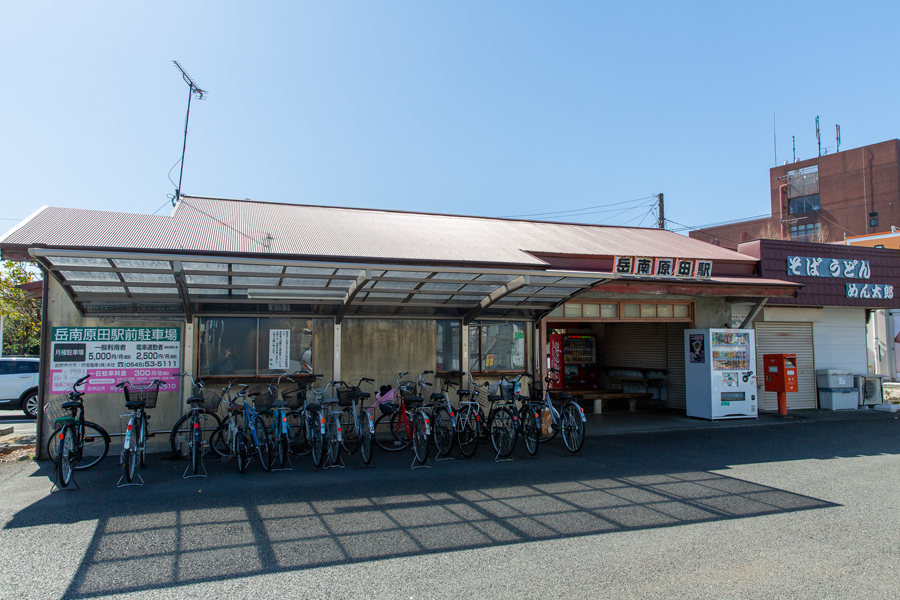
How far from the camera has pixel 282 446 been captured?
7426mm

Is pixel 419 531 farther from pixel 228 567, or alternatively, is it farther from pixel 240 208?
pixel 240 208

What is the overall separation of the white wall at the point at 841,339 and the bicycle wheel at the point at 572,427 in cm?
956

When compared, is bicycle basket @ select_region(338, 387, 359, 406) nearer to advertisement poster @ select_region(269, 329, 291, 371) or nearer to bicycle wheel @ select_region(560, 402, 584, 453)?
advertisement poster @ select_region(269, 329, 291, 371)

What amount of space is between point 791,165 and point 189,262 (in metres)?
57.9

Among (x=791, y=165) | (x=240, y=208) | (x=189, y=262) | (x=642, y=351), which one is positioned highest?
(x=791, y=165)

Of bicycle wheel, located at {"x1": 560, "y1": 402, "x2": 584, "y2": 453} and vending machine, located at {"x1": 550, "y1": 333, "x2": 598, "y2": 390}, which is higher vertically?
vending machine, located at {"x1": 550, "y1": 333, "x2": 598, "y2": 390}

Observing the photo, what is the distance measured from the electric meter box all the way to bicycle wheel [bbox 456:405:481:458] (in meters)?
8.62

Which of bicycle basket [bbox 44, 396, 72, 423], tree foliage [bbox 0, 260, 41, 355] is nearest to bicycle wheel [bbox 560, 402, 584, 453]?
bicycle basket [bbox 44, 396, 72, 423]

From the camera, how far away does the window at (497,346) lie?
10.7m

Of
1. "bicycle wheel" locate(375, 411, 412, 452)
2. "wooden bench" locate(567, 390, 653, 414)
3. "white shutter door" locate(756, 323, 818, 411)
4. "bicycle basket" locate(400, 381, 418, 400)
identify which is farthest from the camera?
"white shutter door" locate(756, 323, 818, 411)

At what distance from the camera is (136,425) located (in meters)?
6.86

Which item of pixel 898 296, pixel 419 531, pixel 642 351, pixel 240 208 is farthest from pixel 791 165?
pixel 419 531

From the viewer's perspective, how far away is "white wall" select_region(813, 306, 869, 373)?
48.3 ft

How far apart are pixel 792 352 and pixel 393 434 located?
11.0 metres
